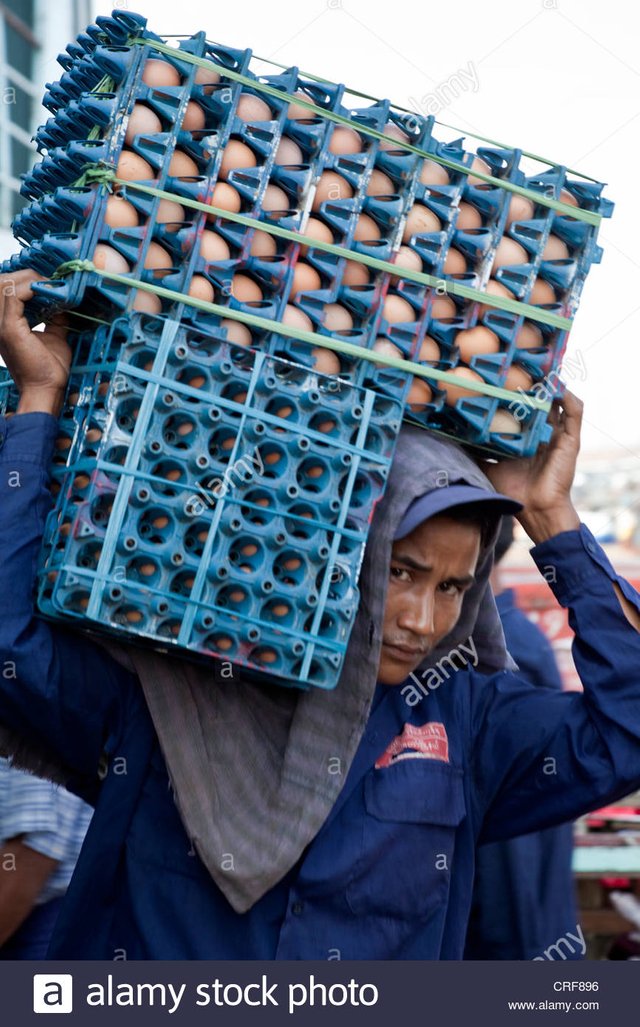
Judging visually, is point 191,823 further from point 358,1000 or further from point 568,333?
point 568,333

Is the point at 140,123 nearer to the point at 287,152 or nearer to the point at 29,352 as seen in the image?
the point at 287,152

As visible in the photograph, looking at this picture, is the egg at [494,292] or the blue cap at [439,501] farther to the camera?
the egg at [494,292]

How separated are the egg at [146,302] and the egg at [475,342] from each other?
514mm

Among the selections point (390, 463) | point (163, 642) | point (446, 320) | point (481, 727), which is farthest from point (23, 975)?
point (446, 320)

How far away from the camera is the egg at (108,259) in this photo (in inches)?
75.3

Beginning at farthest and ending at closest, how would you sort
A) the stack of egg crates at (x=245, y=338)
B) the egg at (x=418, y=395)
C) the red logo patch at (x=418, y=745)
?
the red logo patch at (x=418, y=745), the egg at (x=418, y=395), the stack of egg crates at (x=245, y=338)

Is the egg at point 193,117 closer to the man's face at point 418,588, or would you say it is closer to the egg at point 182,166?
the egg at point 182,166

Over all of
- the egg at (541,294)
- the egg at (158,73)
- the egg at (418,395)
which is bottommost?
the egg at (418,395)

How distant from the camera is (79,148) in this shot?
6.39 ft

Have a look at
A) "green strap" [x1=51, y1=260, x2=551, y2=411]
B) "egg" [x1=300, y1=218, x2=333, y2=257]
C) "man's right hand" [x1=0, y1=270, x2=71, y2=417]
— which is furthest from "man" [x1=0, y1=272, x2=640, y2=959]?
"egg" [x1=300, y1=218, x2=333, y2=257]

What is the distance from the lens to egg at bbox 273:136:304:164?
204 centimetres

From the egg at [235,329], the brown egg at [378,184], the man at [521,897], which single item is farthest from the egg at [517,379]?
the man at [521,897]

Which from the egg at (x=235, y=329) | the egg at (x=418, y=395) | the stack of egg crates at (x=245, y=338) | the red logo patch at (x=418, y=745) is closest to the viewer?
the stack of egg crates at (x=245, y=338)

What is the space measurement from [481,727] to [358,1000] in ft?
1.79
